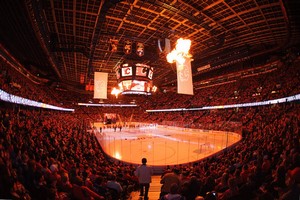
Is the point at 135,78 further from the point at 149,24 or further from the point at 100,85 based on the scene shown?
the point at 149,24

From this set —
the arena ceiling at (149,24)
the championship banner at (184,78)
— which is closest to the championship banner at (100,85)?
the arena ceiling at (149,24)

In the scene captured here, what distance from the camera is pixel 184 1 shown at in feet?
36.4

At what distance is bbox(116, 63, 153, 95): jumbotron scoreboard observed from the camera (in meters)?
14.7

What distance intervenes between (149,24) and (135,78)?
4.58m

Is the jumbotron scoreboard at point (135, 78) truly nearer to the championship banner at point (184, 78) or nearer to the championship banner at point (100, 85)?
the championship banner at point (100, 85)

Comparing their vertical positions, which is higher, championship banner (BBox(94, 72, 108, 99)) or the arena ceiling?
the arena ceiling

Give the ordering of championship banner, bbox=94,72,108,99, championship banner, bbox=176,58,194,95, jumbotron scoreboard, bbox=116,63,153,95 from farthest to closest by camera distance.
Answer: championship banner, bbox=94,72,108,99, jumbotron scoreboard, bbox=116,63,153,95, championship banner, bbox=176,58,194,95

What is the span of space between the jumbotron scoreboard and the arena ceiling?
6.31 feet

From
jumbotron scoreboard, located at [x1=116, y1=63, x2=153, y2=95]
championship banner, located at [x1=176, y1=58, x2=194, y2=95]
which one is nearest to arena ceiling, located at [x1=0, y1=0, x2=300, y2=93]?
jumbotron scoreboard, located at [x1=116, y1=63, x2=153, y2=95]

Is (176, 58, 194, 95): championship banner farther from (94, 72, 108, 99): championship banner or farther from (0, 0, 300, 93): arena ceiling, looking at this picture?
(94, 72, 108, 99): championship banner

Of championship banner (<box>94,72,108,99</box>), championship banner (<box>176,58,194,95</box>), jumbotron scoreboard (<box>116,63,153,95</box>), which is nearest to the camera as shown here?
championship banner (<box>176,58,194,95</box>)

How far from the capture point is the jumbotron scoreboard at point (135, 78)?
577 inches

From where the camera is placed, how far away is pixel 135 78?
14625mm

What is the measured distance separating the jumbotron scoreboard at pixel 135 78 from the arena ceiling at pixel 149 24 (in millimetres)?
1923
